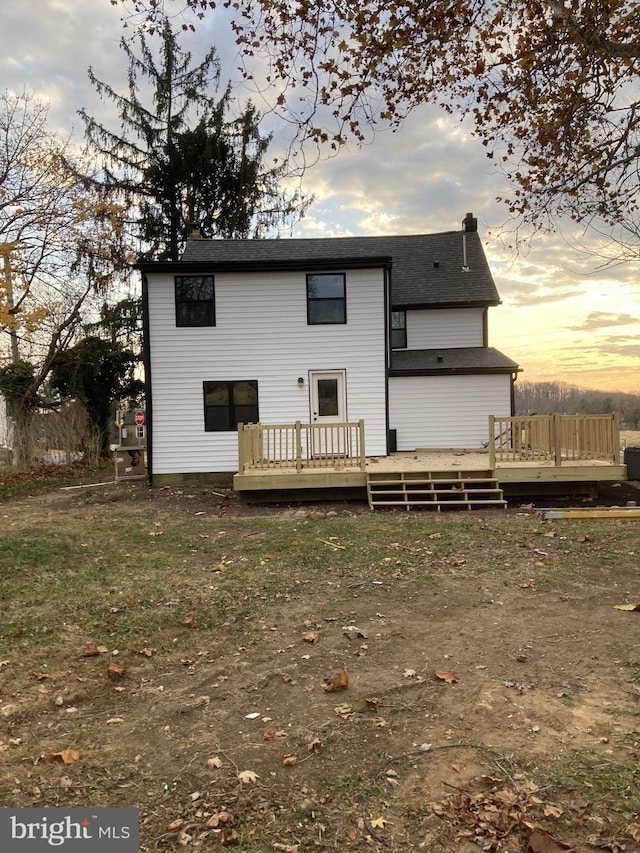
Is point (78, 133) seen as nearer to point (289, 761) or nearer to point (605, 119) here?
point (605, 119)

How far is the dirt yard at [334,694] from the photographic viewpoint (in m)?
2.44

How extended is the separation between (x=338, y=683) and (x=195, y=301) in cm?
1177

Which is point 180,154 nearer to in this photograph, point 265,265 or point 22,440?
point 265,265

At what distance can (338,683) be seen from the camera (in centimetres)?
360

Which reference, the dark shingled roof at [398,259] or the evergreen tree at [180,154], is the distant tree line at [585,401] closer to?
the dark shingled roof at [398,259]

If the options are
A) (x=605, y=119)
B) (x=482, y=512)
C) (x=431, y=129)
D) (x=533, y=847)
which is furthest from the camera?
(x=482, y=512)

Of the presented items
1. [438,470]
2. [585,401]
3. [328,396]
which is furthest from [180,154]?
[585,401]

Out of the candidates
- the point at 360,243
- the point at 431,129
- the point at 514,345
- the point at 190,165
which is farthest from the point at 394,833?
the point at 190,165

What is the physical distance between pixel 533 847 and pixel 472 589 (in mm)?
3467

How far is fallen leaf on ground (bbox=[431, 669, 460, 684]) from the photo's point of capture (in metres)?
3.62

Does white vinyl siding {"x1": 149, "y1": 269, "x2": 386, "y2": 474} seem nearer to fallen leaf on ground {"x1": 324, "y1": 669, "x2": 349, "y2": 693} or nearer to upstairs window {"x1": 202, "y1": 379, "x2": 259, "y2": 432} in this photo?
upstairs window {"x1": 202, "y1": 379, "x2": 259, "y2": 432}

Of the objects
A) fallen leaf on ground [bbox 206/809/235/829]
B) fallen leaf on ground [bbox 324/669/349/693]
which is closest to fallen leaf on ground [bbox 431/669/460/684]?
fallen leaf on ground [bbox 324/669/349/693]

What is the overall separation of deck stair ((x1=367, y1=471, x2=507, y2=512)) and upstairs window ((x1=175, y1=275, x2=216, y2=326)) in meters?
6.10

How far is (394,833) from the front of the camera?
7.64 feet
